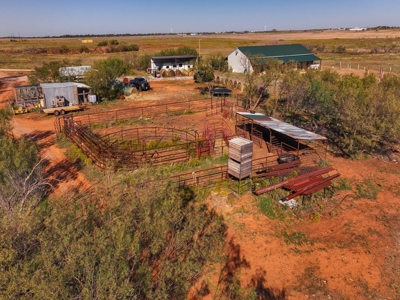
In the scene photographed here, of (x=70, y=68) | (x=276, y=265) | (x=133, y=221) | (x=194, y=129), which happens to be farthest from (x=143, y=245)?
(x=70, y=68)

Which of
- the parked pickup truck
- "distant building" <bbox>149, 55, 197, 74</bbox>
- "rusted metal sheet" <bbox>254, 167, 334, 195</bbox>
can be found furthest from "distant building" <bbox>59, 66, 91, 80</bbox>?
"rusted metal sheet" <bbox>254, 167, 334, 195</bbox>

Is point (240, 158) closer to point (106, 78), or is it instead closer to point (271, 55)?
point (106, 78)

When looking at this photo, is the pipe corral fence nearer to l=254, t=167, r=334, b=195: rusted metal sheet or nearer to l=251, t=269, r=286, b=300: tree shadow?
l=254, t=167, r=334, b=195: rusted metal sheet

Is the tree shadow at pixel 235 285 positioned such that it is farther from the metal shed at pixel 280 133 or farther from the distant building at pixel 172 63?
the distant building at pixel 172 63

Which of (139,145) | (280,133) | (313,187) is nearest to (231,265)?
(313,187)

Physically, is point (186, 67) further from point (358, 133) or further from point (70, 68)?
point (358, 133)

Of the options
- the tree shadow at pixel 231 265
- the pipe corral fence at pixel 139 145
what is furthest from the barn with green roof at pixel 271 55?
the tree shadow at pixel 231 265
